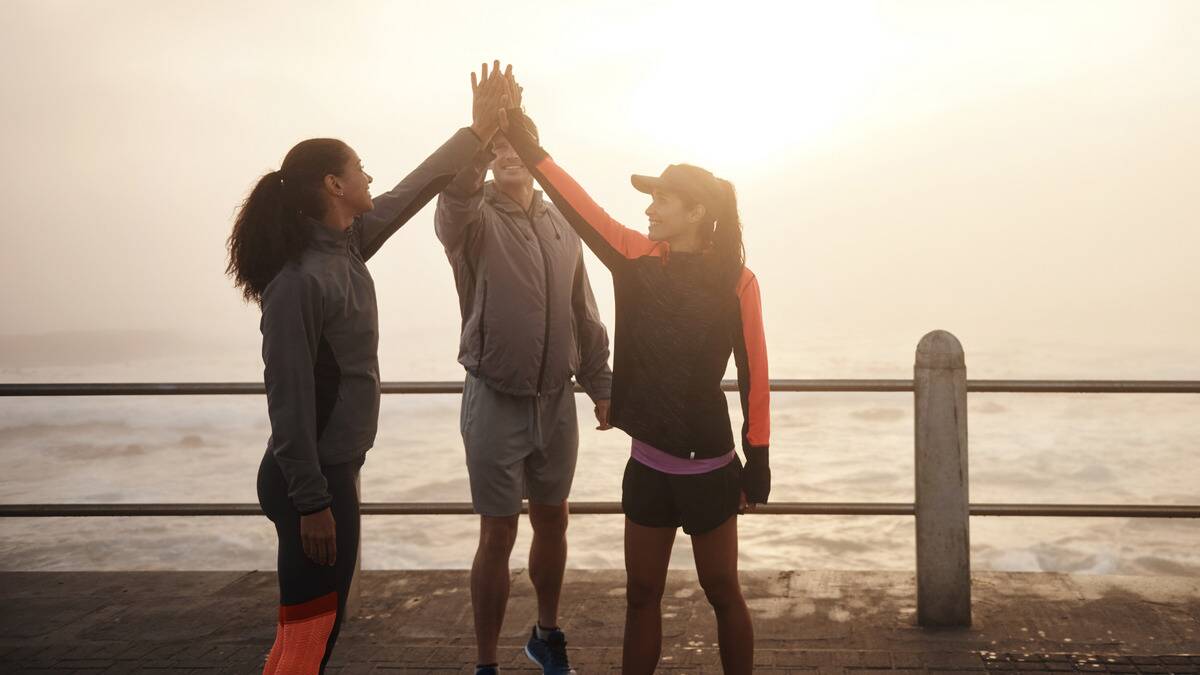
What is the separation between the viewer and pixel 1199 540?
98.4 ft

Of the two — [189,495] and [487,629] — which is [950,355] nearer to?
[487,629]

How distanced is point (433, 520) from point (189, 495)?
735 cm

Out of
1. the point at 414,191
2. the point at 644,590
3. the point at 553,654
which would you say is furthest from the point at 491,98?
the point at 553,654

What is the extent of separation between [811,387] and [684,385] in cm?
197

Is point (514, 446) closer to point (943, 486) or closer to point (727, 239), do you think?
point (727, 239)

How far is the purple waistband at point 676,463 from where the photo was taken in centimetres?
313

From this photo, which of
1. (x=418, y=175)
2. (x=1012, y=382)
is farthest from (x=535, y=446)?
(x=1012, y=382)

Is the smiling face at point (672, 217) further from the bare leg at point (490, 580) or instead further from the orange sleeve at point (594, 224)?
the bare leg at point (490, 580)

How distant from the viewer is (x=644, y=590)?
3.16 m

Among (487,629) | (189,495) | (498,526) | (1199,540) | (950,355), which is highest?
(950,355)

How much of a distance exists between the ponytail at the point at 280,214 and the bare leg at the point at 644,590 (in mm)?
1273

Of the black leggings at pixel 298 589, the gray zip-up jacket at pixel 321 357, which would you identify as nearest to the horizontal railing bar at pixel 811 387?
the gray zip-up jacket at pixel 321 357

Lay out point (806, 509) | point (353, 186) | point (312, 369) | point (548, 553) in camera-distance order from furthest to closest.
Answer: point (806, 509)
point (548, 553)
point (353, 186)
point (312, 369)

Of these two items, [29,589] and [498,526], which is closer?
[498,526]
